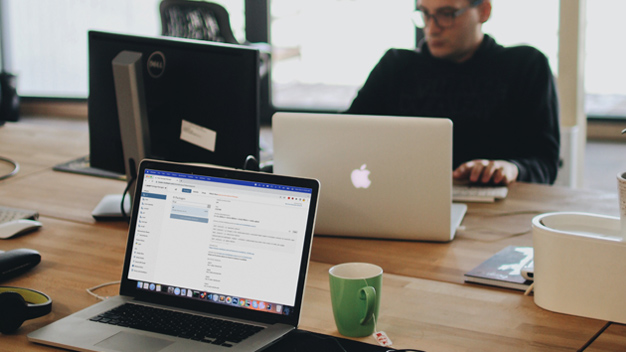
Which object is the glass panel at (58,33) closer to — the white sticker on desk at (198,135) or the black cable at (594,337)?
the white sticker on desk at (198,135)

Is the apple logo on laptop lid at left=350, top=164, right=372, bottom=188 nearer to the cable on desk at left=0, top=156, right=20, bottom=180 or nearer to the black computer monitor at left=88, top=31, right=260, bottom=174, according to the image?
the black computer monitor at left=88, top=31, right=260, bottom=174

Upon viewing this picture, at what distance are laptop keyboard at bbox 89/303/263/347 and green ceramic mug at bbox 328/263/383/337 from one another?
135 millimetres

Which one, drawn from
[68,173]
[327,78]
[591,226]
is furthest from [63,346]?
[327,78]

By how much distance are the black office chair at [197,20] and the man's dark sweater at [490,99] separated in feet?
6.43

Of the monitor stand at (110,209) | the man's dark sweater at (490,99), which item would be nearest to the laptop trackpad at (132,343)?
the monitor stand at (110,209)

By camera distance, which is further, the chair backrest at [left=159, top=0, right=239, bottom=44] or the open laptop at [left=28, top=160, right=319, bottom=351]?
the chair backrest at [left=159, top=0, right=239, bottom=44]

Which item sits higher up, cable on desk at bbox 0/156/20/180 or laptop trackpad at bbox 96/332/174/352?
cable on desk at bbox 0/156/20/180

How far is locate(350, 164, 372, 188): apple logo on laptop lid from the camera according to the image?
1.52 metres

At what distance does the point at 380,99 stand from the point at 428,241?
112 cm

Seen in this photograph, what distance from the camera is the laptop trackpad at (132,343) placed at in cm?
103

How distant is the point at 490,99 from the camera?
2375mm

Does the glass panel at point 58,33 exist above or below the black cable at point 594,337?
above

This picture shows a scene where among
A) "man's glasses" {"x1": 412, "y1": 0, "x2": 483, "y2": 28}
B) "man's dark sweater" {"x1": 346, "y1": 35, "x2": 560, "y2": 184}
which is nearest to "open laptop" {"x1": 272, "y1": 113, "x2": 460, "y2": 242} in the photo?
"man's dark sweater" {"x1": 346, "y1": 35, "x2": 560, "y2": 184}

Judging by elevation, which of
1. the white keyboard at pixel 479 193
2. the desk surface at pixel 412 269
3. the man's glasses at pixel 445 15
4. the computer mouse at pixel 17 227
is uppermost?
the man's glasses at pixel 445 15
